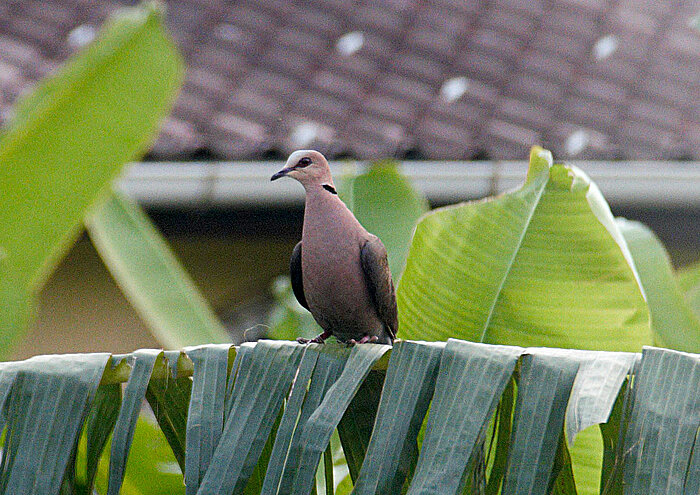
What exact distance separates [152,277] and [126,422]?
1.01 m

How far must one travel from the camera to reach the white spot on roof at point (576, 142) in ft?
12.9

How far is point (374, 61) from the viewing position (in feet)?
14.3

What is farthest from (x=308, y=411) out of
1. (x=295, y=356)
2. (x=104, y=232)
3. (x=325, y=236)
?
(x=104, y=232)

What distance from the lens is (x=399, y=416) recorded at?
4.09ft

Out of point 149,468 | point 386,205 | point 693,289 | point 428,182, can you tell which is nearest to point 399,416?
point 149,468

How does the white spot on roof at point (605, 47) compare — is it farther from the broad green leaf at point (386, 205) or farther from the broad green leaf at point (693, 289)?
the broad green leaf at point (386, 205)

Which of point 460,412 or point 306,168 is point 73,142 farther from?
point 460,412

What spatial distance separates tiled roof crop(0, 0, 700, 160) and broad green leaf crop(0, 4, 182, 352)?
1.75m

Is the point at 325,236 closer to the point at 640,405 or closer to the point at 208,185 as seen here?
the point at 640,405

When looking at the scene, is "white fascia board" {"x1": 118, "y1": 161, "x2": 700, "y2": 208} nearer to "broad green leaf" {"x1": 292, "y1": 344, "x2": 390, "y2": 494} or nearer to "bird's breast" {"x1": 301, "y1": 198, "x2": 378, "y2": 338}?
"bird's breast" {"x1": 301, "y1": 198, "x2": 378, "y2": 338}

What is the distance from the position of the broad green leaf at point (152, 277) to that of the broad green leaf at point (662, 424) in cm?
130

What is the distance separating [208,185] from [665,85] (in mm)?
2442

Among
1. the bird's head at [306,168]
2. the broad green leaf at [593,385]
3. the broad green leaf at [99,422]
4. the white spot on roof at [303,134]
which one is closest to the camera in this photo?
the broad green leaf at [593,385]

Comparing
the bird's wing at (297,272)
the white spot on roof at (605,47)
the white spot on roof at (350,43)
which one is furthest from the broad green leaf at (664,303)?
the white spot on roof at (605,47)
